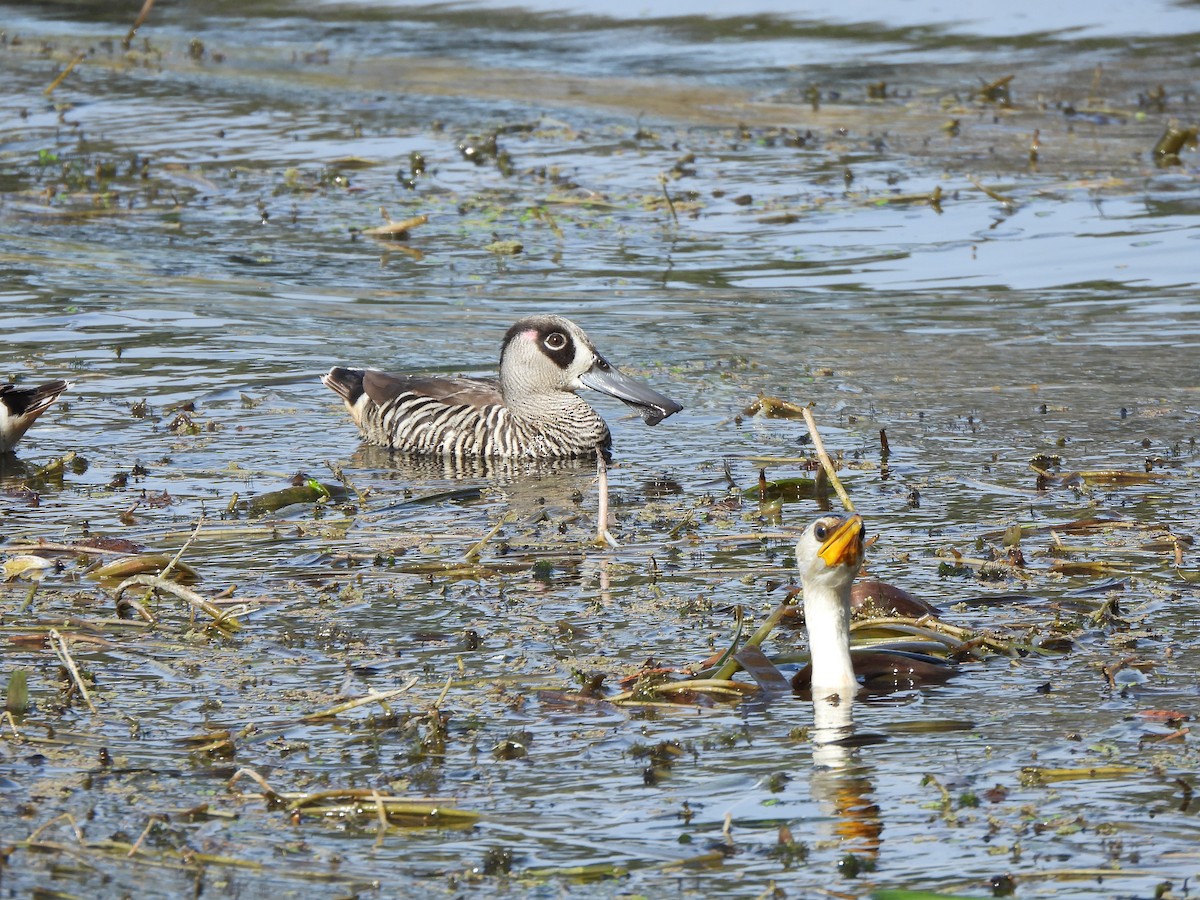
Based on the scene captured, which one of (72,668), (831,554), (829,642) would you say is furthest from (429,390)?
(831,554)

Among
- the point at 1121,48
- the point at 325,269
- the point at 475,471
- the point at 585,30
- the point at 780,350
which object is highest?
the point at 585,30

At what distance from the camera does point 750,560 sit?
8883 millimetres

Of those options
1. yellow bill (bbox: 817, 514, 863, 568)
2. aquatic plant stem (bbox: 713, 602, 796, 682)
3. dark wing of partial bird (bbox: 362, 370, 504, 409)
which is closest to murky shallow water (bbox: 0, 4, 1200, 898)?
aquatic plant stem (bbox: 713, 602, 796, 682)

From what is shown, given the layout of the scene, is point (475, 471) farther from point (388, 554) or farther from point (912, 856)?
point (912, 856)

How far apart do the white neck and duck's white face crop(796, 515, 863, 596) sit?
1.2 inches

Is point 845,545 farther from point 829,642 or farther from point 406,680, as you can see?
point 406,680

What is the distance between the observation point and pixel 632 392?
460 inches

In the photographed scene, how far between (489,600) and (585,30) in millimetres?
19740

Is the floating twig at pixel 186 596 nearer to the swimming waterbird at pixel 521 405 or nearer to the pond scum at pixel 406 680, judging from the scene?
the pond scum at pixel 406 680

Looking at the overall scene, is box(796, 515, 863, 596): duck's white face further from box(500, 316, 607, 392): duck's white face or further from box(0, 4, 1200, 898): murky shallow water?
box(500, 316, 607, 392): duck's white face

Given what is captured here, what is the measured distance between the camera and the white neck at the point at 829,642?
6793 millimetres

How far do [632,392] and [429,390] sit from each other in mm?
1226

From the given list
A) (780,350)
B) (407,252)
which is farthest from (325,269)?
(780,350)

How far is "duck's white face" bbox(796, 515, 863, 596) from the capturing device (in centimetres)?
660
